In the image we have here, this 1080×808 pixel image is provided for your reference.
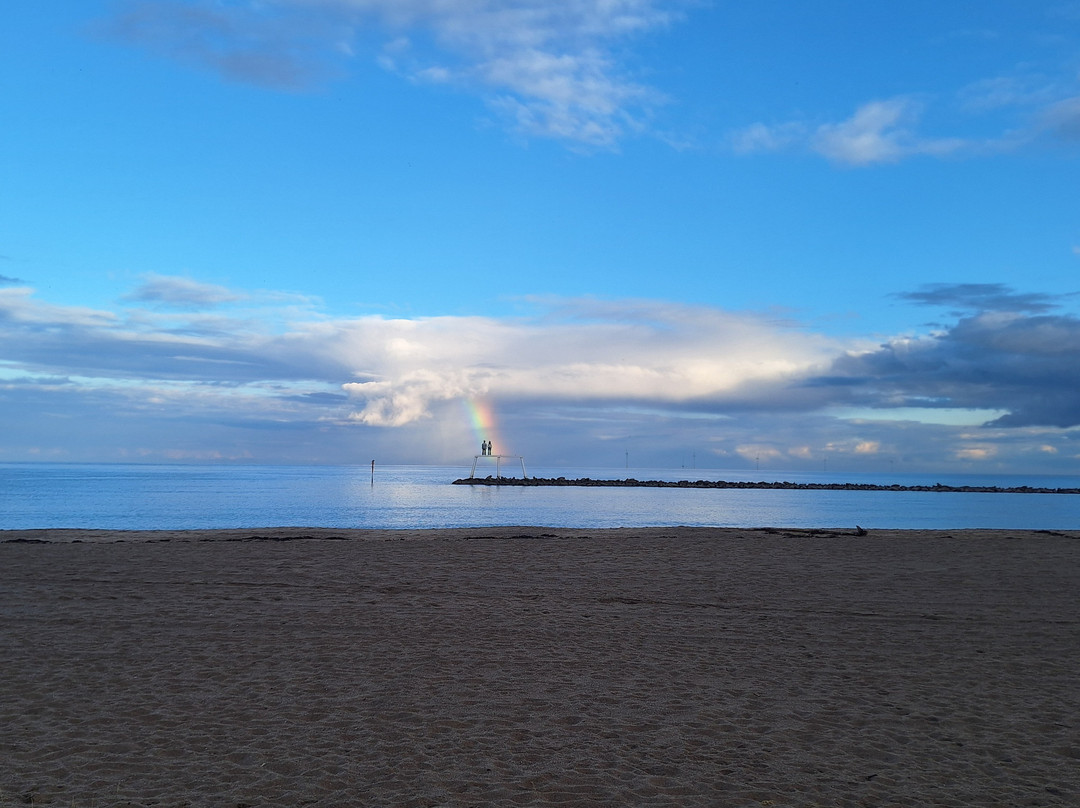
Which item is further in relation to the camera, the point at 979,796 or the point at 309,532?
the point at 309,532

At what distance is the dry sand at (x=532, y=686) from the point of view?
18.1ft

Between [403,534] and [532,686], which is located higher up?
[403,534]

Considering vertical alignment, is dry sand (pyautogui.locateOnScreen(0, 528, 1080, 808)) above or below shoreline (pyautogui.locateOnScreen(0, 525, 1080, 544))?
below

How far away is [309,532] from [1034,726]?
20.2 meters

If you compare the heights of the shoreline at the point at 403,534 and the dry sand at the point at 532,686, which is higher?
the shoreline at the point at 403,534

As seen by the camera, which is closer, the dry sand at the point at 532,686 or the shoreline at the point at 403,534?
the dry sand at the point at 532,686

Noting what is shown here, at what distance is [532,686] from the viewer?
25.9ft

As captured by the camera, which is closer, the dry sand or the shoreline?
the dry sand

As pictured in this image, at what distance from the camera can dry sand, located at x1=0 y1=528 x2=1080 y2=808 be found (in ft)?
18.1

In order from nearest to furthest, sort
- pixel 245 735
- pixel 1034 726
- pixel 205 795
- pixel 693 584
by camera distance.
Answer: pixel 205 795
pixel 245 735
pixel 1034 726
pixel 693 584

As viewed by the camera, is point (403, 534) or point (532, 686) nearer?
point (532, 686)

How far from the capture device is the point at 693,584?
1453 centimetres

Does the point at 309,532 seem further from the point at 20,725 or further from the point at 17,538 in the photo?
the point at 20,725

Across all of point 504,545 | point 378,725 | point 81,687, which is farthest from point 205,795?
point 504,545
